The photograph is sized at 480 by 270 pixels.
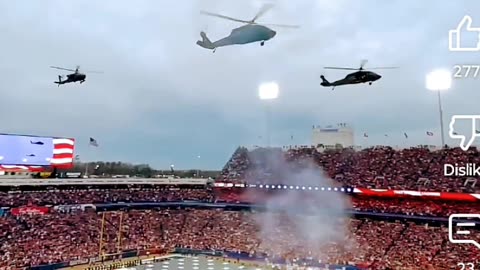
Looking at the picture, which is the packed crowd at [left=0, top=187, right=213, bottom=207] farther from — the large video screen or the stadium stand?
the large video screen

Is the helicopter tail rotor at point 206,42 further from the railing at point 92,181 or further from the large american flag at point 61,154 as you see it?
the railing at point 92,181

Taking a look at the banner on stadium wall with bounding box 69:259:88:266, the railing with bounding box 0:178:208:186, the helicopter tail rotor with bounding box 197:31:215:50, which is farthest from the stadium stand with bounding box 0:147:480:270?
the helicopter tail rotor with bounding box 197:31:215:50

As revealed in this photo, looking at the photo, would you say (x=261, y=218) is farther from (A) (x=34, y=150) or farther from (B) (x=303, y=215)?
(A) (x=34, y=150)

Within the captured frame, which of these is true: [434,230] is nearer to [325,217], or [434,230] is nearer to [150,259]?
[325,217]

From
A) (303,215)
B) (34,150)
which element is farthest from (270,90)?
(34,150)

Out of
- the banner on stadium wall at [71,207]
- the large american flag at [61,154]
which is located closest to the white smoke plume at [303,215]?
the banner on stadium wall at [71,207]

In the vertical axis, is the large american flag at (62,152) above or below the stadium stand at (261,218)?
above
